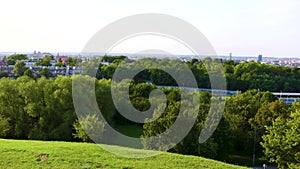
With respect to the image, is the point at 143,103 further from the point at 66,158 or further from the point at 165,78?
the point at 165,78

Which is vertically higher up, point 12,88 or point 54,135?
point 12,88

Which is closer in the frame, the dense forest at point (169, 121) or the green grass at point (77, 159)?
the green grass at point (77, 159)

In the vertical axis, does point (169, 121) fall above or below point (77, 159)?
above

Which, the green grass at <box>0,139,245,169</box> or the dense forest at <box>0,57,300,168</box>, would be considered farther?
the dense forest at <box>0,57,300,168</box>

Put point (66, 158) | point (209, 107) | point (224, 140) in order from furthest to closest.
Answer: point (224, 140)
point (209, 107)
point (66, 158)

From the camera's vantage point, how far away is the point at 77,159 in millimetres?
11297

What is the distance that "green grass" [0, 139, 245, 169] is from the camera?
10922 millimetres

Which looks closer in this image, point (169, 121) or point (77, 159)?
point (77, 159)

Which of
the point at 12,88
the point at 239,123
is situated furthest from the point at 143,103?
the point at 12,88

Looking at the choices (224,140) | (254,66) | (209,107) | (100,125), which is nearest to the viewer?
(100,125)

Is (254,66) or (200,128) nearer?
(200,128)

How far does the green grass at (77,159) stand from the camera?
10.9 metres

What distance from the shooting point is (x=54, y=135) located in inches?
811

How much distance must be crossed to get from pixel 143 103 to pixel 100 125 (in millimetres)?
9669
